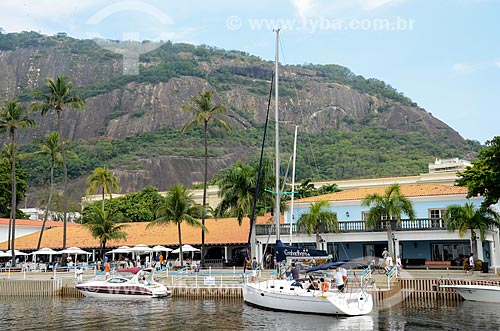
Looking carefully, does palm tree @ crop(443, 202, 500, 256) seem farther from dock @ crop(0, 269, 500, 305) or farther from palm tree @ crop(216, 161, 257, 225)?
palm tree @ crop(216, 161, 257, 225)

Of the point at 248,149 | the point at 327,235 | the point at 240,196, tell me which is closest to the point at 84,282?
the point at 240,196

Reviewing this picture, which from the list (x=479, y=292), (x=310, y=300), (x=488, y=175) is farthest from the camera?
(x=488, y=175)

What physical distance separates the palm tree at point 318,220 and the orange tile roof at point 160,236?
8.32 meters

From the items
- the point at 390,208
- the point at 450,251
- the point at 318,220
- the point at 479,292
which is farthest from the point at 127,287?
the point at 450,251

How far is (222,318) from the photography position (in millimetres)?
27828

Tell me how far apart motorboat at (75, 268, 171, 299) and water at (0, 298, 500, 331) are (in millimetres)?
1979

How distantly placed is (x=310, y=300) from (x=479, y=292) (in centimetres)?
1078

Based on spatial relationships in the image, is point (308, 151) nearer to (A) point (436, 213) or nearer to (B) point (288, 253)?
(A) point (436, 213)

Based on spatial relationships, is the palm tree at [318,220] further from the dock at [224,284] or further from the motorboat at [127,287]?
the motorboat at [127,287]

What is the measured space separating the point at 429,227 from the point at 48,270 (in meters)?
33.8

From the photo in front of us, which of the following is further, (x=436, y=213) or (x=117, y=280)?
(x=436, y=213)

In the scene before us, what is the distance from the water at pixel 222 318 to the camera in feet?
81.9

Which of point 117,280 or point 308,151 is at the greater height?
point 308,151

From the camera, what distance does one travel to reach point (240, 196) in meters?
48.0
